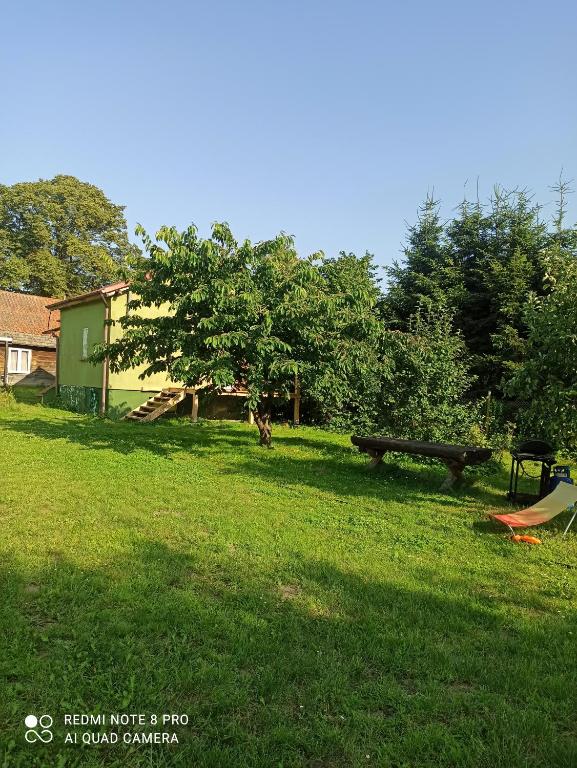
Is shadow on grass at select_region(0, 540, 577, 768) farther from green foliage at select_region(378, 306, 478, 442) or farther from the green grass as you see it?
the green grass

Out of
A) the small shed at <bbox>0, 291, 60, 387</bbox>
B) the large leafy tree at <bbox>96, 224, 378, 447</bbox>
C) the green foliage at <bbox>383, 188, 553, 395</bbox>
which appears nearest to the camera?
the large leafy tree at <bbox>96, 224, 378, 447</bbox>

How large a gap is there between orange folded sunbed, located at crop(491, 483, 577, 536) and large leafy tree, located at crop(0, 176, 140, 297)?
35.9 m

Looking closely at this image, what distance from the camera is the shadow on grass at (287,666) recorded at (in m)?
2.26

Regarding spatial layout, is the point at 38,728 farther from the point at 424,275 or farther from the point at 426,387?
the point at 424,275

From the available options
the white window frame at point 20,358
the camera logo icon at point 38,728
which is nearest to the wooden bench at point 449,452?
the camera logo icon at point 38,728

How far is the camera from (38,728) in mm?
2273

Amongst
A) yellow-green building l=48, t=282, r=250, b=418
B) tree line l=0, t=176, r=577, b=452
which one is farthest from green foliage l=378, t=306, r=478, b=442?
yellow-green building l=48, t=282, r=250, b=418

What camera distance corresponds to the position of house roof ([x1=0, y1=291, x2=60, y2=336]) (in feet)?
98.6

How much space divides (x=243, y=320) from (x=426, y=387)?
17.7 ft

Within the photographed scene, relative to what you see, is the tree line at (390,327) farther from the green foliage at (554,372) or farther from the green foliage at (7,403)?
the green foliage at (7,403)

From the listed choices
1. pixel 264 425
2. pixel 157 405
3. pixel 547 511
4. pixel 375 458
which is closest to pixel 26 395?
pixel 157 405

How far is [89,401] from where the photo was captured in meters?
18.5

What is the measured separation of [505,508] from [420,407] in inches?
210

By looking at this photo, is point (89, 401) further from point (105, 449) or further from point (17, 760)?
point (17, 760)
